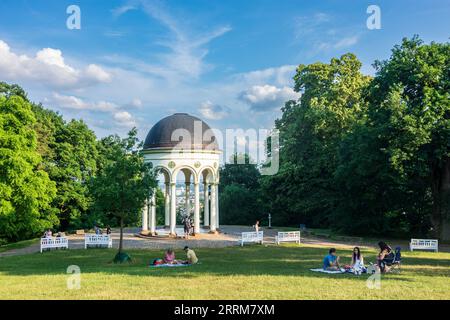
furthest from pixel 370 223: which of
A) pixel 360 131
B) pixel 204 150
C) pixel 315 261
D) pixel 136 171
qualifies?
pixel 136 171

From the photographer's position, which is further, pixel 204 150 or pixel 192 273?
pixel 204 150

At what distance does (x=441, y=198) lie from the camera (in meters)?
33.4

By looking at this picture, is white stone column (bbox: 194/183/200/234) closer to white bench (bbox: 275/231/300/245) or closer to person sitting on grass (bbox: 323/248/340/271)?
white bench (bbox: 275/231/300/245)

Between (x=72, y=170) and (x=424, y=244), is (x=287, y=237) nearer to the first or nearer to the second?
(x=424, y=244)

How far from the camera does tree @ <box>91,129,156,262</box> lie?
22.9 m

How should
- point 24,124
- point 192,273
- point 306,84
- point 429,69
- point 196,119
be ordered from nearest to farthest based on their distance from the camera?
point 192,273, point 429,69, point 24,124, point 196,119, point 306,84

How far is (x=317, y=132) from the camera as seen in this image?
145 ft

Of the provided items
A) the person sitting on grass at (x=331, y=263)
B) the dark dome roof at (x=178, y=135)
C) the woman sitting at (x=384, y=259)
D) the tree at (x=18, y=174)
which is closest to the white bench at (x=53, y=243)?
the tree at (x=18, y=174)

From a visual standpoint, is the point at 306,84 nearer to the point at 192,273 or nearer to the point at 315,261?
the point at 315,261

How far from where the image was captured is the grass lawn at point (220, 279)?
1327 cm

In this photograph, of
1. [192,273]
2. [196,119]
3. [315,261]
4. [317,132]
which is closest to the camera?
[192,273]

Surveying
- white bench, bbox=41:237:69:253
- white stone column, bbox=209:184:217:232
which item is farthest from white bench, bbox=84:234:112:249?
white stone column, bbox=209:184:217:232

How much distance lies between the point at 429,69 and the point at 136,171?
2098 cm

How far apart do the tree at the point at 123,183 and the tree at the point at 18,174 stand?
427 inches
